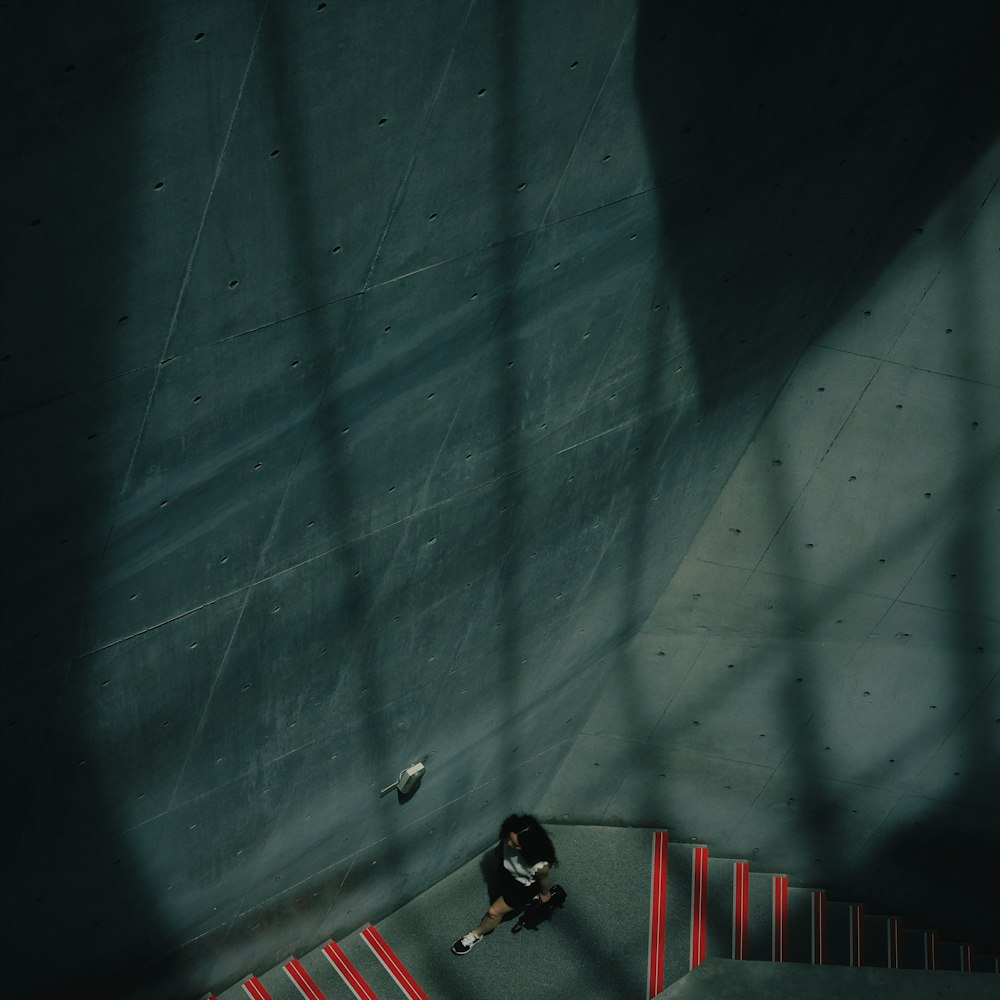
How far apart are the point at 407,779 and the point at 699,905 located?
16.1ft

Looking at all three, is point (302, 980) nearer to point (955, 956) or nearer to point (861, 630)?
point (861, 630)

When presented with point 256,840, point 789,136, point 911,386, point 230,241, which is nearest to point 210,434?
point 230,241

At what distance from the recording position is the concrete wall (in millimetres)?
5785

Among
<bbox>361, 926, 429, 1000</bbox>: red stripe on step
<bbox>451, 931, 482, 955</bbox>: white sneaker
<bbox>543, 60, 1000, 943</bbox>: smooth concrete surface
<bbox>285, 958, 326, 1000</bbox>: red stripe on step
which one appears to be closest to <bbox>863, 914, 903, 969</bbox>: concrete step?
<bbox>543, 60, 1000, 943</bbox>: smooth concrete surface

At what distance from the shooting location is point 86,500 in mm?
6641

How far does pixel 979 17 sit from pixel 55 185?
6619 millimetres

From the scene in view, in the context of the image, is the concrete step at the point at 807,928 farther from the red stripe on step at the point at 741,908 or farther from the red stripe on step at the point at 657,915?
the red stripe on step at the point at 657,915

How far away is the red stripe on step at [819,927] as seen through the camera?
15117 millimetres

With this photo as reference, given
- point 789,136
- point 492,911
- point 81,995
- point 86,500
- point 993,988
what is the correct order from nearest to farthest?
point 86,500 < point 789,136 < point 81,995 < point 993,988 < point 492,911

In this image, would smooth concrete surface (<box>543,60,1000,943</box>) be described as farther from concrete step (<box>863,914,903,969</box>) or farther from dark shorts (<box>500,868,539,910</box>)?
dark shorts (<box>500,868,539,910</box>)

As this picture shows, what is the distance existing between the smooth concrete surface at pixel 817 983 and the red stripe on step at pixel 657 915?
2194mm

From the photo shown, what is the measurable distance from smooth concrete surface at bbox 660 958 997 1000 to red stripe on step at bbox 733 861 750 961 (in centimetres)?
271

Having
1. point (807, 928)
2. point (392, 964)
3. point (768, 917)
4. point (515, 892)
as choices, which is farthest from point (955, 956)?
point (392, 964)

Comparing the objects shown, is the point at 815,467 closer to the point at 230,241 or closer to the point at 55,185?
the point at 230,241
